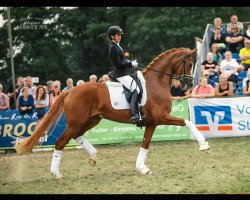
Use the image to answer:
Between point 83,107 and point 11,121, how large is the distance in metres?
5.77

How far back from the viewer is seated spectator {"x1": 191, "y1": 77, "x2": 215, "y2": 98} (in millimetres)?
15180

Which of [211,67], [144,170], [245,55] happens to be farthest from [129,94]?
[245,55]

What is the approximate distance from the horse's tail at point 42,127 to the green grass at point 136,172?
66 cm

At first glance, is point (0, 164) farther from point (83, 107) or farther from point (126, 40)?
point (126, 40)

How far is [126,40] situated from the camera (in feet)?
128

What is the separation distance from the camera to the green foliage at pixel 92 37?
115 feet

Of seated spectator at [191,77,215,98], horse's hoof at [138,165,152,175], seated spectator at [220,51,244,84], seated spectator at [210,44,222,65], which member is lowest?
Result: horse's hoof at [138,165,152,175]

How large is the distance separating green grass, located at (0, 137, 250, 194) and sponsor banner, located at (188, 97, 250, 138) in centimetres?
40

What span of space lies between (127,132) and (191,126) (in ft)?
17.1

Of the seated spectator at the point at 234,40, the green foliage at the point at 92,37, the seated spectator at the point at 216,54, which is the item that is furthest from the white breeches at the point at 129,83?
the green foliage at the point at 92,37

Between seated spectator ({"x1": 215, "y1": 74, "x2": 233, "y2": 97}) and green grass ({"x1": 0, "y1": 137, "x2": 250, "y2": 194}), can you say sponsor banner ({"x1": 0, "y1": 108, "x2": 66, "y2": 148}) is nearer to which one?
green grass ({"x1": 0, "y1": 137, "x2": 250, "y2": 194})

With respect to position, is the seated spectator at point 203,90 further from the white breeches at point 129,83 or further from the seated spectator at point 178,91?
the white breeches at point 129,83

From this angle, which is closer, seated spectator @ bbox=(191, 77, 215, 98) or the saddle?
the saddle

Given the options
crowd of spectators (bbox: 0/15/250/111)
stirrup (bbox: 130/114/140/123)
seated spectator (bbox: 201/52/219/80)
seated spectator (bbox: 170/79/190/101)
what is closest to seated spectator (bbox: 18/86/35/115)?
crowd of spectators (bbox: 0/15/250/111)
